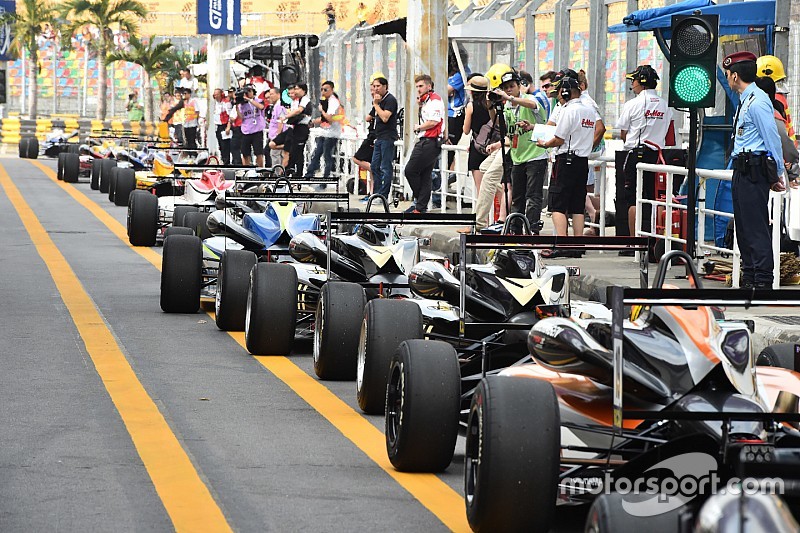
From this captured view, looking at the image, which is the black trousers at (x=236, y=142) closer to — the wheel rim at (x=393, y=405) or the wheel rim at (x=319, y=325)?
the wheel rim at (x=319, y=325)

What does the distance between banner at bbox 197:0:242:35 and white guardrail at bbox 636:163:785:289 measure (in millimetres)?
20650

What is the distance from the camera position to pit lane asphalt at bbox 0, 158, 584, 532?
5.99 metres

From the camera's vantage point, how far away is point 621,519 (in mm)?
4270

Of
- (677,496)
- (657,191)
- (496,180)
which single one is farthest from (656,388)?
(496,180)

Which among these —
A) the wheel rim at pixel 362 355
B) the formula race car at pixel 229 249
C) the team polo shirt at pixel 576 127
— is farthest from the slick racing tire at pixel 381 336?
the team polo shirt at pixel 576 127

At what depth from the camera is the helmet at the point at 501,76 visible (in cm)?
1561

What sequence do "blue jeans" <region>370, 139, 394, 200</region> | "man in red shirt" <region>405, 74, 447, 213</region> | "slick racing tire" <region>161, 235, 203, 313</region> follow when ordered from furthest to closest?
"blue jeans" <region>370, 139, 394, 200</region>
"man in red shirt" <region>405, 74, 447, 213</region>
"slick racing tire" <region>161, 235, 203, 313</region>

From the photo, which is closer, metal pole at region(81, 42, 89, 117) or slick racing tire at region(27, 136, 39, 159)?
slick racing tire at region(27, 136, 39, 159)

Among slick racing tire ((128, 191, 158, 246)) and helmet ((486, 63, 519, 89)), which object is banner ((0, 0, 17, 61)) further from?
helmet ((486, 63, 519, 89))

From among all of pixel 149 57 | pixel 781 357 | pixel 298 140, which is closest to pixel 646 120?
pixel 781 357

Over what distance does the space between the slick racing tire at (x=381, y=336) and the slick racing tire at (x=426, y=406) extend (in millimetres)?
1091

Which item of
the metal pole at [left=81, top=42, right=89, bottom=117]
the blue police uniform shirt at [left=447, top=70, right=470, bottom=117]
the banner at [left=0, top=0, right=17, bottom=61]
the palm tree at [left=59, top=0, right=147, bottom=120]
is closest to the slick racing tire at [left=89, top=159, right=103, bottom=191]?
the blue police uniform shirt at [left=447, top=70, right=470, bottom=117]

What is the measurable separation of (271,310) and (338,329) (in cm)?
121

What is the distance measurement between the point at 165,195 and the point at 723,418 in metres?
16.2
